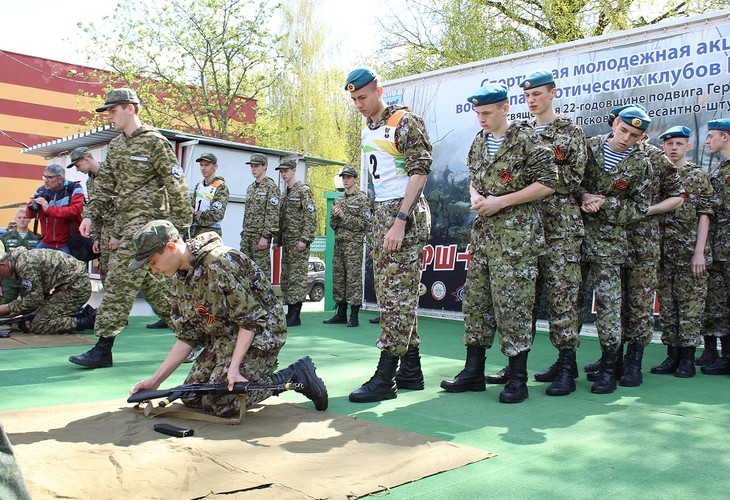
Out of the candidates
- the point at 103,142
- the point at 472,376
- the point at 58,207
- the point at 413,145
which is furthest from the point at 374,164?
the point at 103,142

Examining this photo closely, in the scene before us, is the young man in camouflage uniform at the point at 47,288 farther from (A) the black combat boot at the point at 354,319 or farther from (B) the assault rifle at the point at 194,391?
(B) the assault rifle at the point at 194,391

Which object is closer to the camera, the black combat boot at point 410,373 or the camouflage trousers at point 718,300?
the black combat boot at point 410,373

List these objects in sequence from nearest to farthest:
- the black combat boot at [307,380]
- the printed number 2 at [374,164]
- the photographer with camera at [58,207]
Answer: the black combat boot at [307,380]
the printed number 2 at [374,164]
the photographer with camera at [58,207]

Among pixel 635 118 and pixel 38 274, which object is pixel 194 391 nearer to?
pixel 635 118

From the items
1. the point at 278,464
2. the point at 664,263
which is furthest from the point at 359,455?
the point at 664,263

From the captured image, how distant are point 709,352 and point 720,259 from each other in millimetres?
851

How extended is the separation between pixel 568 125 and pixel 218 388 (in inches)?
112

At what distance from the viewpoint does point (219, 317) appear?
11.5ft

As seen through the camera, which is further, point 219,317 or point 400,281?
point 400,281

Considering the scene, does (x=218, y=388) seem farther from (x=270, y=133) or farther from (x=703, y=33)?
(x=270, y=133)

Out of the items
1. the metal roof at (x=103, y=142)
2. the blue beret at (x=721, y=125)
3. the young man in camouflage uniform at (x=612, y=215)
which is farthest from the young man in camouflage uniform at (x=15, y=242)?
the blue beret at (x=721, y=125)

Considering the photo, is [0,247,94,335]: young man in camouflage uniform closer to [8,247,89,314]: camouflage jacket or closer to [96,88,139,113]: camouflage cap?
[8,247,89,314]: camouflage jacket

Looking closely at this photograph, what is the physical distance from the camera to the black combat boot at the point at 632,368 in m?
4.71

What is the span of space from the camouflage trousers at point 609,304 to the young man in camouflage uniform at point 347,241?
4.18 m
